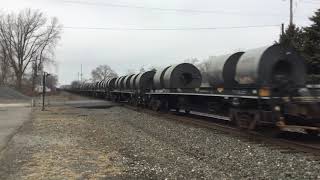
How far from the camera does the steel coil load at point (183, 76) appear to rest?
28703 millimetres

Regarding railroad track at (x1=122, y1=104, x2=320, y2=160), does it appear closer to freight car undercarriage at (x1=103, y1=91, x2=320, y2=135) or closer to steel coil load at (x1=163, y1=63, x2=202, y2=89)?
freight car undercarriage at (x1=103, y1=91, x2=320, y2=135)

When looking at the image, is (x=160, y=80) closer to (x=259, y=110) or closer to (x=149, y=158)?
(x=259, y=110)

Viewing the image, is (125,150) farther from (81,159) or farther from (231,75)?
(231,75)

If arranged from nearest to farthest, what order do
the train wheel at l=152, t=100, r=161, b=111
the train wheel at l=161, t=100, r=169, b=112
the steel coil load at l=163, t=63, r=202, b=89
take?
the steel coil load at l=163, t=63, r=202, b=89
the train wheel at l=161, t=100, r=169, b=112
the train wheel at l=152, t=100, r=161, b=111

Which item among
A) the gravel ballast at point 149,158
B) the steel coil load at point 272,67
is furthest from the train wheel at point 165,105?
the steel coil load at point 272,67

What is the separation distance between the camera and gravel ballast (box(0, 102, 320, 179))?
9.93 metres

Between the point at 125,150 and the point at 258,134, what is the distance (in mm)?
4935

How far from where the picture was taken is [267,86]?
1541 cm

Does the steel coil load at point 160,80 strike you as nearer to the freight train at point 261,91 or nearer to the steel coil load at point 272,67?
the freight train at point 261,91

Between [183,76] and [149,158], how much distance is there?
17.3m

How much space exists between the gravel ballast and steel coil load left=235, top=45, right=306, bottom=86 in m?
2.07

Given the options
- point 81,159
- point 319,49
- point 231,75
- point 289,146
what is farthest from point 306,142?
point 319,49

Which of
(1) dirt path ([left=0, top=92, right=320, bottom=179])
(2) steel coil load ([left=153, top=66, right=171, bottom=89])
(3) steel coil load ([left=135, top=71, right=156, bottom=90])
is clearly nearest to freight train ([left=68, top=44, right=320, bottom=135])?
(1) dirt path ([left=0, top=92, right=320, bottom=179])

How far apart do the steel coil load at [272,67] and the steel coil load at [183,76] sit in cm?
1140
